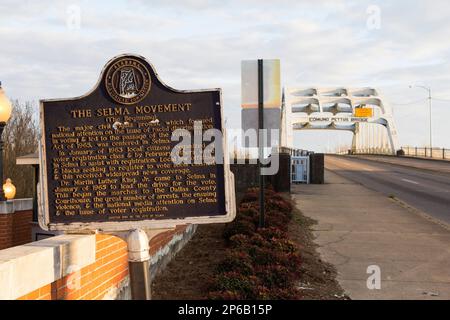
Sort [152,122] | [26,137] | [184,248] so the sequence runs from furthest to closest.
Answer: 1. [26,137]
2. [184,248]
3. [152,122]

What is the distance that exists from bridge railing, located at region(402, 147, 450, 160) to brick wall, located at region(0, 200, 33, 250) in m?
48.3

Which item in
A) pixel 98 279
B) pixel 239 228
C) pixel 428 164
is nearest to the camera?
pixel 98 279

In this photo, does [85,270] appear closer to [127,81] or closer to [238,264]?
[127,81]

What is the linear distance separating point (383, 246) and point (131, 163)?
664cm

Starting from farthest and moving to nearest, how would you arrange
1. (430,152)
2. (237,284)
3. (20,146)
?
(430,152) < (20,146) < (237,284)

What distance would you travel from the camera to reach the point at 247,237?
Result: 977cm

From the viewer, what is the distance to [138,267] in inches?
183

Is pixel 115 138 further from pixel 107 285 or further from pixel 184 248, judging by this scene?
pixel 184 248

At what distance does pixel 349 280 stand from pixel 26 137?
21206mm

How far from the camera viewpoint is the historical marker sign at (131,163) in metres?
5.21

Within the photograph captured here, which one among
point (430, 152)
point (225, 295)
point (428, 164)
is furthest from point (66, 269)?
point (430, 152)

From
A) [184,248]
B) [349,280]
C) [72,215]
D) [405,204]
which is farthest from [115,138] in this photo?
[405,204]

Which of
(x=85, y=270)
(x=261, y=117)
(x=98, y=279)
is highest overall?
(x=261, y=117)

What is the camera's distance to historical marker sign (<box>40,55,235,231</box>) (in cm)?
521
